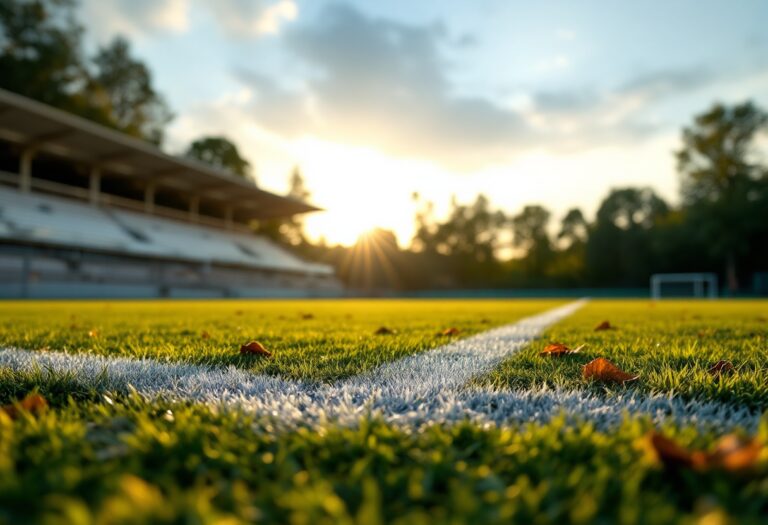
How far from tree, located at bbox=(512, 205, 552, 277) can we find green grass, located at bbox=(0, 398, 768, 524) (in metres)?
51.5

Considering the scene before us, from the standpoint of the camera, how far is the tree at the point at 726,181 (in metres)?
33.3

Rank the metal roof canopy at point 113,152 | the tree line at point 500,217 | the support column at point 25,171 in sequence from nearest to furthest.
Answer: the metal roof canopy at point 113,152
the support column at point 25,171
the tree line at point 500,217

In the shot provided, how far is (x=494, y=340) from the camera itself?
124 inches

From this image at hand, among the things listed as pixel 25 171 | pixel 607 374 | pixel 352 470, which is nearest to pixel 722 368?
pixel 607 374

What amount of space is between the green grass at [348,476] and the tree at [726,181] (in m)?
39.5

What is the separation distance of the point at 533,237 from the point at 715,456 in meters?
53.7

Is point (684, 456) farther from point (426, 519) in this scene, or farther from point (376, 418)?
point (376, 418)

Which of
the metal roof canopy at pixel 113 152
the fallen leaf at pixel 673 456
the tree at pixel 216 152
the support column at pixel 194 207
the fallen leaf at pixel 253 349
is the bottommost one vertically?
the fallen leaf at pixel 253 349

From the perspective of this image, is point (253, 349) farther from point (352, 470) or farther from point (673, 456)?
point (673, 456)

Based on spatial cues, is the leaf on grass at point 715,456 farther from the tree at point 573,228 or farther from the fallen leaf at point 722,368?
the tree at point 573,228

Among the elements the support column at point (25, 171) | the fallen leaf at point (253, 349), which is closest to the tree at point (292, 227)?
the support column at point (25, 171)

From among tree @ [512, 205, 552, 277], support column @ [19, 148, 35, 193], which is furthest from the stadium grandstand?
tree @ [512, 205, 552, 277]

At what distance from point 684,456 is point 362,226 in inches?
1894

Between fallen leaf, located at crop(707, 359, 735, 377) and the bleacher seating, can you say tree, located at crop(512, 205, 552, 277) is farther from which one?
fallen leaf, located at crop(707, 359, 735, 377)
